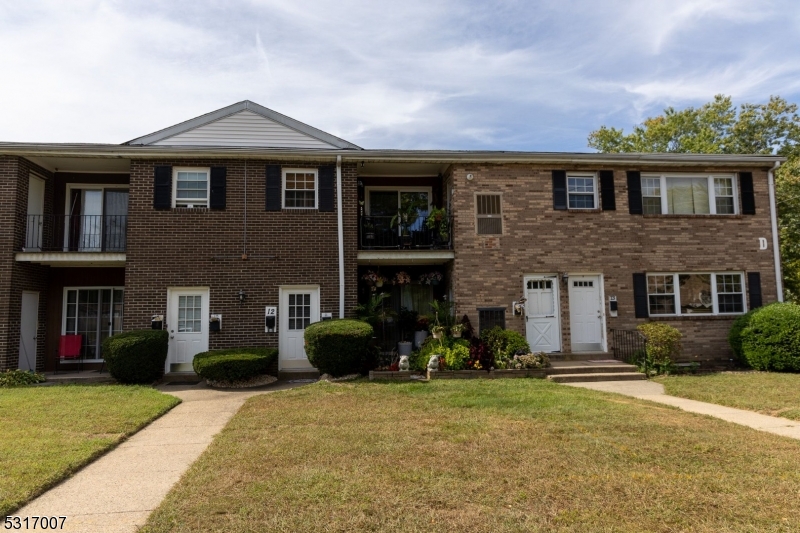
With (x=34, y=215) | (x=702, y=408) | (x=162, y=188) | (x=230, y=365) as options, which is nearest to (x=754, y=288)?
(x=702, y=408)

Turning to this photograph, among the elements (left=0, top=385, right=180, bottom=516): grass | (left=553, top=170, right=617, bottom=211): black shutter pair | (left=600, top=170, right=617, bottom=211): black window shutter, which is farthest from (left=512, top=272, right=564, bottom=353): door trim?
(left=0, top=385, right=180, bottom=516): grass

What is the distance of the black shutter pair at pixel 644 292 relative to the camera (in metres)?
13.2

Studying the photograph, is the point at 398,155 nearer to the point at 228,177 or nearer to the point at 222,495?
the point at 228,177

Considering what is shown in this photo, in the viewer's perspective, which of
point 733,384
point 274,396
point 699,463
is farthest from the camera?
point 733,384

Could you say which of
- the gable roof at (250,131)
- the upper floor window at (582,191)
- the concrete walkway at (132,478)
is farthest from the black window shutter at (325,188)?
the upper floor window at (582,191)

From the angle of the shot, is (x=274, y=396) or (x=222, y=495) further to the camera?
(x=274, y=396)

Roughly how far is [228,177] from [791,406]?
41.6 feet

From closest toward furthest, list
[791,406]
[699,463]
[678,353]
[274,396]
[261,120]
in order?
[699,463] → [791,406] → [274,396] → [678,353] → [261,120]

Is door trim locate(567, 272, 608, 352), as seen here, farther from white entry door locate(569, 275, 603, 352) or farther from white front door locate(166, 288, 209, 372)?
white front door locate(166, 288, 209, 372)

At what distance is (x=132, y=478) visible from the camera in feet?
16.3

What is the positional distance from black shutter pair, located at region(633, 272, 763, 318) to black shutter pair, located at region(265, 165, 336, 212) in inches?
333

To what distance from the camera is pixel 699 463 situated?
5129 millimetres

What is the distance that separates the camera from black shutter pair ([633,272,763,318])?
13.2 m

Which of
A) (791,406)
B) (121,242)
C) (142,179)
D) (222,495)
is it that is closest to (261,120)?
(142,179)
